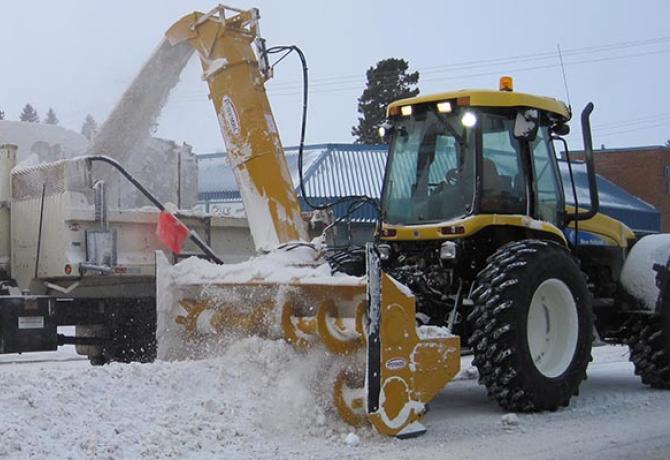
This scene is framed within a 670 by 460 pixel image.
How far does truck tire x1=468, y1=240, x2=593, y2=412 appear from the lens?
6.48 m

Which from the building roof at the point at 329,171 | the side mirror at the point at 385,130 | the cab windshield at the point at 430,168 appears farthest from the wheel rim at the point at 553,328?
the building roof at the point at 329,171

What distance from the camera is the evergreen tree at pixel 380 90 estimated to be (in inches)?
1363

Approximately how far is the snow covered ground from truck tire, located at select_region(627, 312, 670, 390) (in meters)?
1.18

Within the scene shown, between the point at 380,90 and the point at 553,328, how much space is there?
92.7ft

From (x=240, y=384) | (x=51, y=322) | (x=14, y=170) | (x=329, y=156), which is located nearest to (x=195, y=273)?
(x=240, y=384)

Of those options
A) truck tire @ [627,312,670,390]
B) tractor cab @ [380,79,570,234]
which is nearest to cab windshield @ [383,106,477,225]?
tractor cab @ [380,79,570,234]

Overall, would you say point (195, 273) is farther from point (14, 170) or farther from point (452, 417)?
point (14, 170)

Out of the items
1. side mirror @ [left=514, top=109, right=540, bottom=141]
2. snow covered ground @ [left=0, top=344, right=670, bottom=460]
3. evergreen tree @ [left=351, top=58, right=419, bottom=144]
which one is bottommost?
Result: snow covered ground @ [left=0, top=344, right=670, bottom=460]

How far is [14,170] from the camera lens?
9648mm

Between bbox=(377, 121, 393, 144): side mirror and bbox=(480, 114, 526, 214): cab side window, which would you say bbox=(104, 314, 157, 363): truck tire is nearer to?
bbox=(377, 121, 393, 144): side mirror

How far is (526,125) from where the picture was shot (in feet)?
24.3

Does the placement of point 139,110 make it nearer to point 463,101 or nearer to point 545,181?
point 463,101

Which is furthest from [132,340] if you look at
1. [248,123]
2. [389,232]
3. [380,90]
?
[380,90]

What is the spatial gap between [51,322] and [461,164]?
458 cm
